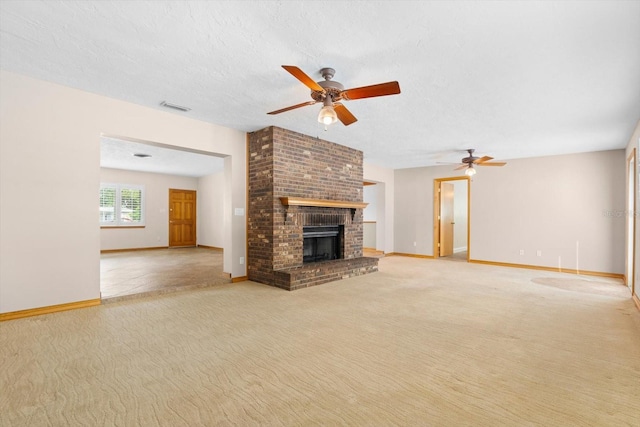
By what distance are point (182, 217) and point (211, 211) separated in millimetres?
1137

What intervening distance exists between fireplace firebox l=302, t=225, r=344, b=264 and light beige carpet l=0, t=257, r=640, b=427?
166cm

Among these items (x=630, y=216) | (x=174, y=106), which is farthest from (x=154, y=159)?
(x=630, y=216)

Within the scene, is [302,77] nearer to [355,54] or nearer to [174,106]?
[355,54]

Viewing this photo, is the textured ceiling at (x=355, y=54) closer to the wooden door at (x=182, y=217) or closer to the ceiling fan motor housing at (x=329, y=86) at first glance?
the ceiling fan motor housing at (x=329, y=86)

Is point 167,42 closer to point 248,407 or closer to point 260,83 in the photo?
point 260,83

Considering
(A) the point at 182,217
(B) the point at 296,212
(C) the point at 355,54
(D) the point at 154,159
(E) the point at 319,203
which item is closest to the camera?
(C) the point at 355,54

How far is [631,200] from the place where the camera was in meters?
5.13

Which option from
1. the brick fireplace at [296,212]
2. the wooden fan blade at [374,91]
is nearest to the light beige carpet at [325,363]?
the brick fireplace at [296,212]

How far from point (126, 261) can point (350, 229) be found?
523 centimetres

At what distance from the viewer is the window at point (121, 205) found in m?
8.93

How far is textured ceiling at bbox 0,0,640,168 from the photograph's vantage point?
2.16 meters

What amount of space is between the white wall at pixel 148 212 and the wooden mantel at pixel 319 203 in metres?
6.75

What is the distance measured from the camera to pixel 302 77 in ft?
8.36

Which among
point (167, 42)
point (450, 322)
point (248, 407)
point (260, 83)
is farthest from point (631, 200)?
point (167, 42)
